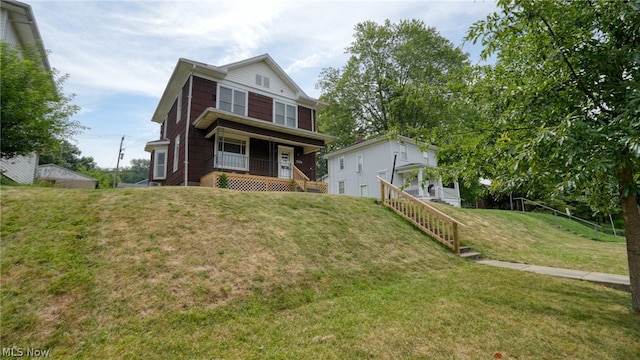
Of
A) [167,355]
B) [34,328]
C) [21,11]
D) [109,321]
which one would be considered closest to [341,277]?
[167,355]

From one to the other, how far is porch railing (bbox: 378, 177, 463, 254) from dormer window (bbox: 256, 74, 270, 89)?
967cm

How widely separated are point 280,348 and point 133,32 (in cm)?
1108

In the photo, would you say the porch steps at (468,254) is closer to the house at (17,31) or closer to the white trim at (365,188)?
the house at (17,31)

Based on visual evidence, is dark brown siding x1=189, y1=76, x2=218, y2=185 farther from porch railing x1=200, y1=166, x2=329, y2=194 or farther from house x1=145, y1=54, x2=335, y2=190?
porch railing x1=200, y1=166, x2=329, y2=194

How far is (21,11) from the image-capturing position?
9.47 meters

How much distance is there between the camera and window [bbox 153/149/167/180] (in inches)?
671

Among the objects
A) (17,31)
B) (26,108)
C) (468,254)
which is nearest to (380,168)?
(468,254)

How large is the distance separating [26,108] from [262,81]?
10367 mm

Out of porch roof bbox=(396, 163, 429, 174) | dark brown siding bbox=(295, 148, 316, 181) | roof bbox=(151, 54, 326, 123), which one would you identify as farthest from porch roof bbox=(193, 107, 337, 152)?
porch roof bbox=(396, 163, 429, 174)

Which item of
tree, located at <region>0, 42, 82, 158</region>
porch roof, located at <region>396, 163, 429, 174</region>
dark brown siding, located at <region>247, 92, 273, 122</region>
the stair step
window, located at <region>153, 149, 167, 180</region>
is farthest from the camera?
porch roof, located at <region>396, 163, 429, 174</region>

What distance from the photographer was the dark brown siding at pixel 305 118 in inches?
664

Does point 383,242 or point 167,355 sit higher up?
point 383,242

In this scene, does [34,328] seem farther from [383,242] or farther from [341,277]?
[383,242]

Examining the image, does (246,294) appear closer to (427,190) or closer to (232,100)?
(232,100)
